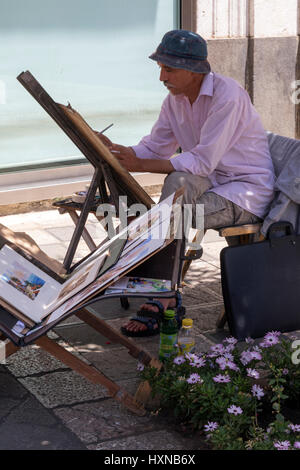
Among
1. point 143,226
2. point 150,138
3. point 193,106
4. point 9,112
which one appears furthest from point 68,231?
point 143,226

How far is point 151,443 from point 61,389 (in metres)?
0.65

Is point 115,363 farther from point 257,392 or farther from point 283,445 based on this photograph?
point 283,445

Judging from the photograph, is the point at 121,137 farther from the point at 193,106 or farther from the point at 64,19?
the point at 193,106

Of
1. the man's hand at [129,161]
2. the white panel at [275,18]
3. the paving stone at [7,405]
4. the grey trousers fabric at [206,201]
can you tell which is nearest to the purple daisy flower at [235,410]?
the paving stone at [7,405]

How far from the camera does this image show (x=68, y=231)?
6.70 metres

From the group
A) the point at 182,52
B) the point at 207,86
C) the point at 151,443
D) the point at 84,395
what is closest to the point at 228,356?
the point at 151,443

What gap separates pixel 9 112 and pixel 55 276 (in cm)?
340

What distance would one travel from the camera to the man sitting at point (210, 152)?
4.49 meters

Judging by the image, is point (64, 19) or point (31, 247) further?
point (64, 19)

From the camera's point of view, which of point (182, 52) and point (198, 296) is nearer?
point (182, 52)

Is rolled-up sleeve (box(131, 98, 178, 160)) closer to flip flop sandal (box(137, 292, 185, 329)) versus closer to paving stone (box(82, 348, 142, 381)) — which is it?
flip flop sandal (box(137, 292, 185, 329))

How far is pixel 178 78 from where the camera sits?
4539mm
